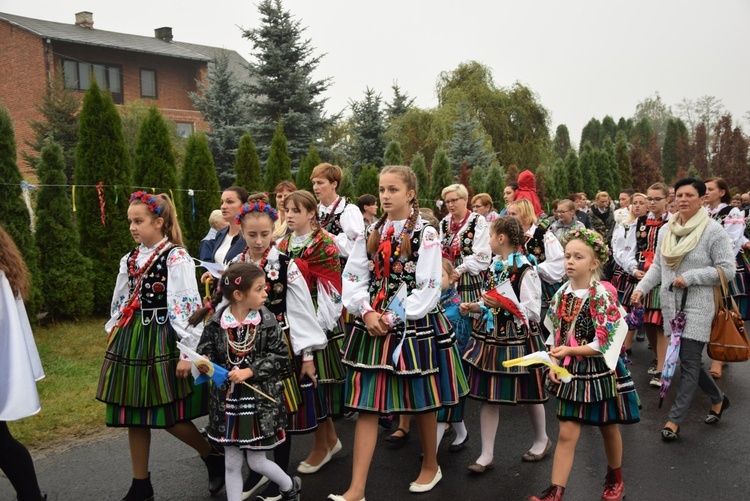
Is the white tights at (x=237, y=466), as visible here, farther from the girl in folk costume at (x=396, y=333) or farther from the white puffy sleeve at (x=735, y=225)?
the white puffy sleeve at (x=735, y=225)

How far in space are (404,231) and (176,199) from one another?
8.35 metres

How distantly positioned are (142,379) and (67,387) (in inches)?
136

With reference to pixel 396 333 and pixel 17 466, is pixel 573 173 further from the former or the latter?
pixel 17 466

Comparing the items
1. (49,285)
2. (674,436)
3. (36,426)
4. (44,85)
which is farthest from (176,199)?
(44,85)

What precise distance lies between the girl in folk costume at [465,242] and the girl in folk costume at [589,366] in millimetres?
2290

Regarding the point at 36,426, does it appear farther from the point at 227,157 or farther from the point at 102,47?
the point at 102,47

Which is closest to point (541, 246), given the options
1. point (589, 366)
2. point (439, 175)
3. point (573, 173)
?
point (589, 366)

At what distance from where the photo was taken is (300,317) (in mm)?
4262

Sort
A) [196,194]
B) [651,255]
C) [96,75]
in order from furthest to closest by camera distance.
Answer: [96,75], [196,194], [651,255]

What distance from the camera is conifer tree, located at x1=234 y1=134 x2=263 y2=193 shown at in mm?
13672

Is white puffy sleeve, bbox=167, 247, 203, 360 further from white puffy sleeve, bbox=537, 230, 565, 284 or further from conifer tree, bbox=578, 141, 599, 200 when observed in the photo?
conifer tree, bbox=578, 141, 599, 200

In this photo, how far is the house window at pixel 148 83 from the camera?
118 feet

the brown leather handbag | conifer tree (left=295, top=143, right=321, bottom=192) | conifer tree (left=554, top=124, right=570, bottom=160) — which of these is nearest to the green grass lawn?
the brown leather handbag

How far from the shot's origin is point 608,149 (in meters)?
28.0
